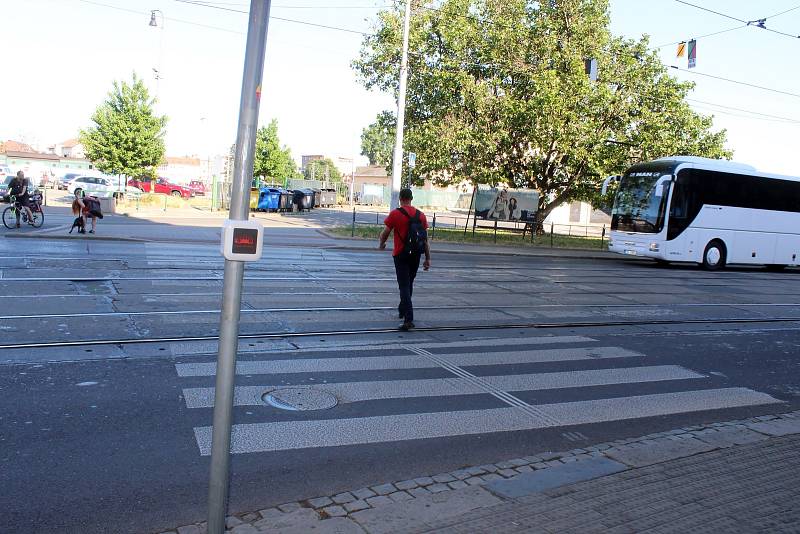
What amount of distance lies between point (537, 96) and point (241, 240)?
2492 centimetres

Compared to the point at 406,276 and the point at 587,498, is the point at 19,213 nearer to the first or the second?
the point at 406,276

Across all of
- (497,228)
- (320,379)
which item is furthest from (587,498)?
(497,228)

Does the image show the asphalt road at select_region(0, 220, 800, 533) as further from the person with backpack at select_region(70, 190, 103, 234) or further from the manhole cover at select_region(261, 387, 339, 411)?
the person with backpack at select_region(70, 190, 103, 234)

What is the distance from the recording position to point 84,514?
12.7ft

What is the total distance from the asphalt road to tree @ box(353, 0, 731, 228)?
1461cm

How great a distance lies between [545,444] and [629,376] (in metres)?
2.56

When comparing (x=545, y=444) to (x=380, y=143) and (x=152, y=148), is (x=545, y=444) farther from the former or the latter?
(x=380, y=143)

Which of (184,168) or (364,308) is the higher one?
(184,168)

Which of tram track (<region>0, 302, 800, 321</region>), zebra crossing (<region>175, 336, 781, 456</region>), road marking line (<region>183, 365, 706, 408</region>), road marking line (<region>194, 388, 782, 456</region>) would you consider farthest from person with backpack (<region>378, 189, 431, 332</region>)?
road marking line (<region>194, 388, 782, 456</region>)

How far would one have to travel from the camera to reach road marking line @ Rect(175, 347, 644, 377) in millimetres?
6832

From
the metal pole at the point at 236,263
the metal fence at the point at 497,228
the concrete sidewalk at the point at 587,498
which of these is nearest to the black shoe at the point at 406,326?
the concrete sidewalk at the point at 587,498

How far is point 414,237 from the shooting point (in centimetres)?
905

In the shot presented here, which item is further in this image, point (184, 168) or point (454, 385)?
point (184, 168)

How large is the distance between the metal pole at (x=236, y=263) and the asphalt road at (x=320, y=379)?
93cm
